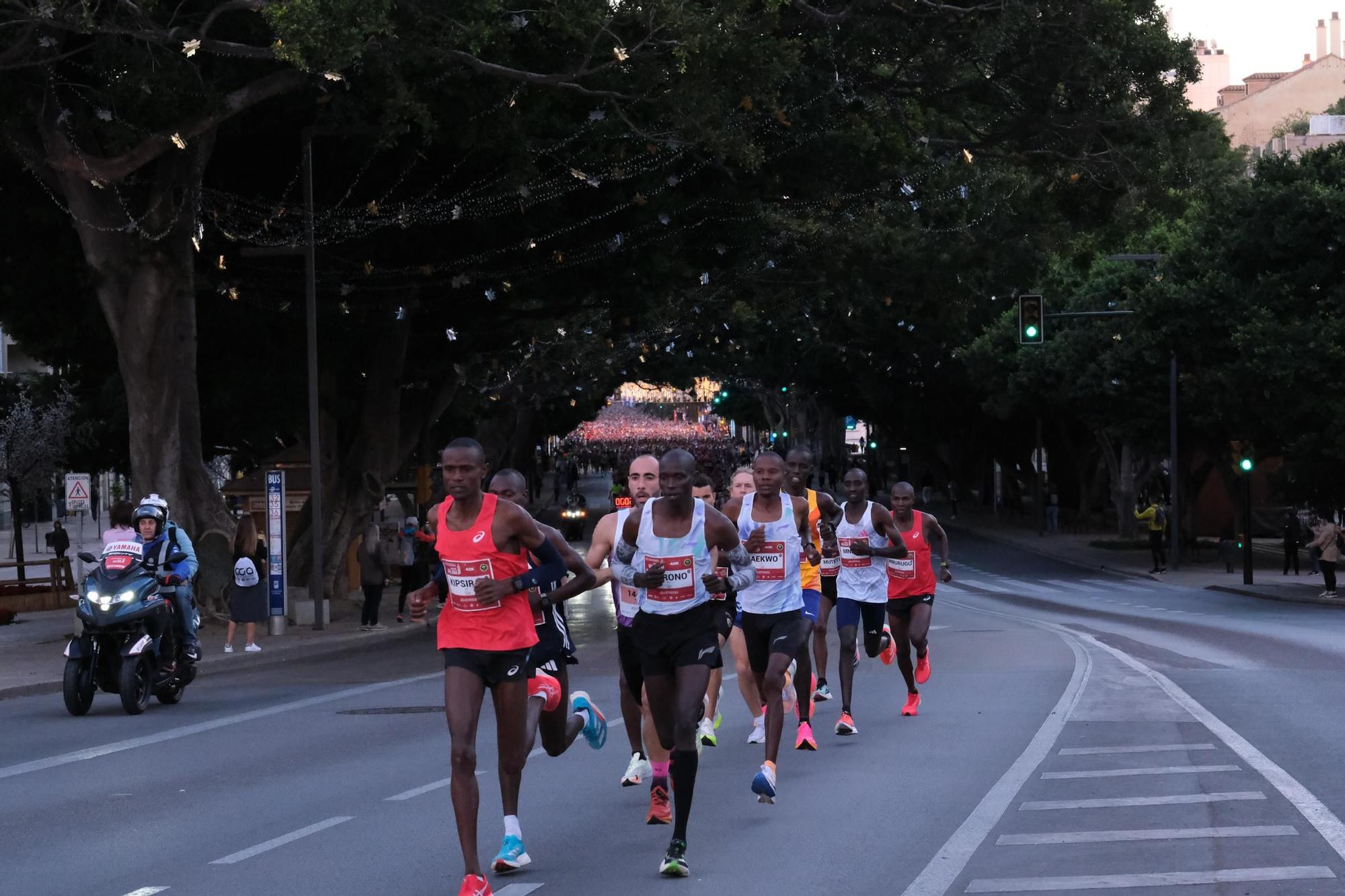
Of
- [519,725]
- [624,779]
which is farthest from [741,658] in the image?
[519,725]

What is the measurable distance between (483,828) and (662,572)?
1.74m

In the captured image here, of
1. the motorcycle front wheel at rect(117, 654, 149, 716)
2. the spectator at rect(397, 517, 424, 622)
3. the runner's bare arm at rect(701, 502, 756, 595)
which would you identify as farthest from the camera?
the spectator at rect(397, 517, 424, 622)

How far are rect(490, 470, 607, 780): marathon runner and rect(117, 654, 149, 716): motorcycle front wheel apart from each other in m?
6.72

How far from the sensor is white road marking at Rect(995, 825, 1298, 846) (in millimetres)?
8930

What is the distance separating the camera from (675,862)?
810 centimetres

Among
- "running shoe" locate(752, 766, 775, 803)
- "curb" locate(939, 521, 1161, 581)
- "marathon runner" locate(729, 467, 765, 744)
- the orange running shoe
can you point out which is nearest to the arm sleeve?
the orange running shoe

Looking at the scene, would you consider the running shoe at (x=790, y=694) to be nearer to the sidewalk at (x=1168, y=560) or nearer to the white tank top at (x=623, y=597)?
the white tank top at (x=623, y=597)

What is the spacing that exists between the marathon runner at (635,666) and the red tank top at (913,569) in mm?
3753

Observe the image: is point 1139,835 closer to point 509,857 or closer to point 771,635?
point 771,635

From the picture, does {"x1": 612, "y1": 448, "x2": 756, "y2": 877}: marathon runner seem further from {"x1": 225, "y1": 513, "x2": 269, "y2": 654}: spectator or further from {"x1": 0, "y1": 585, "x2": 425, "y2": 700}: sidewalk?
{"x1": 225, "y1": 513, "x2": 269, "y2": 654}: spectator

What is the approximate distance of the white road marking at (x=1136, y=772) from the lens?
36.4 ft

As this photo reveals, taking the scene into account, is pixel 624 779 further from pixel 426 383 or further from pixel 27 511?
pixel 27 511

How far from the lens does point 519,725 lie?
833 cm

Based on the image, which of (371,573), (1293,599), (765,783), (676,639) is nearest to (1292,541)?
(1293,599)
